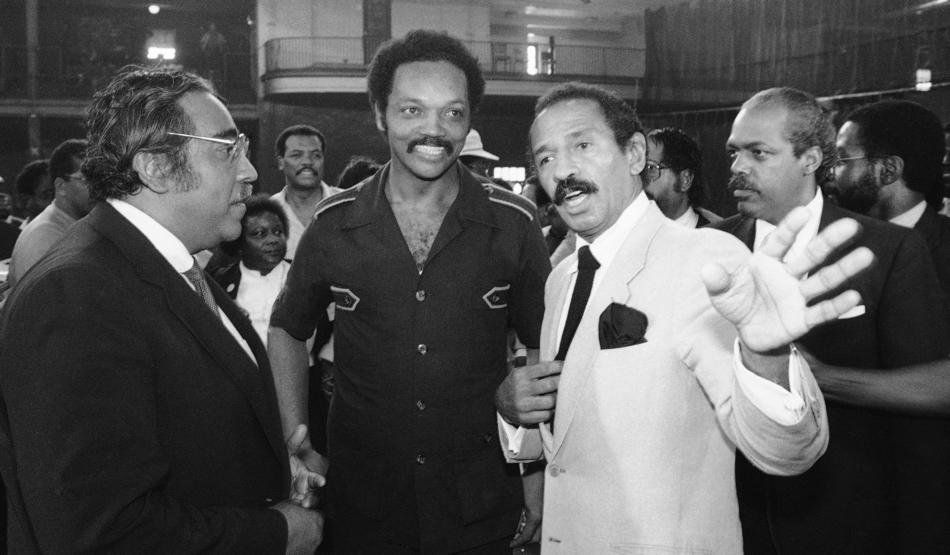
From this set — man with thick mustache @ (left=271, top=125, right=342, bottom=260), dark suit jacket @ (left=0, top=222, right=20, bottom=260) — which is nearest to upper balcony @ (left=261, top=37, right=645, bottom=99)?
man with thick mustache @ (left=271, top=125, right=342, bottom=260)

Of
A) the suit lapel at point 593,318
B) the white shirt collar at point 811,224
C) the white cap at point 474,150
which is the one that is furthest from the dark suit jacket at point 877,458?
the white cap at point 474,150

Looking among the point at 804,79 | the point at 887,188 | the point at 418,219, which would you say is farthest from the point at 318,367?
the point at 804,79

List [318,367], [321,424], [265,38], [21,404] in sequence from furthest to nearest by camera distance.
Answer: [265,38] → [321,424] → [318,367] → [21,404]

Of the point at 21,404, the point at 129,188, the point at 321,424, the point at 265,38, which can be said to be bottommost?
the point at 321,424

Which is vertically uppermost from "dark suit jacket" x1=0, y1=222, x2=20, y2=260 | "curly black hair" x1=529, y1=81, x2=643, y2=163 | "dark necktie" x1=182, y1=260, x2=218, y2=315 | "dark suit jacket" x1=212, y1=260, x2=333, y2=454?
"curly black hair" x1=529, y1=81, x2=643, y2=163

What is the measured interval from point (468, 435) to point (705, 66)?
15.7 meters

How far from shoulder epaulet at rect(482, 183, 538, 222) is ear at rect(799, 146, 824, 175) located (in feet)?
2.68

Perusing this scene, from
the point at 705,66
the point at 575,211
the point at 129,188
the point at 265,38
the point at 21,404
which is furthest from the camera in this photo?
the point at 265,38

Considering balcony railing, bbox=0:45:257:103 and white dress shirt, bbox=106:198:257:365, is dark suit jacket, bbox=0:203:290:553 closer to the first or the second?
white dress shirt, bbox=106:198:257:365

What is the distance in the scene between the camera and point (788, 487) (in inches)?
84.1

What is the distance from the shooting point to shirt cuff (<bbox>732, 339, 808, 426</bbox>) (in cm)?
121

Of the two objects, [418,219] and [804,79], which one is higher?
[804,79]

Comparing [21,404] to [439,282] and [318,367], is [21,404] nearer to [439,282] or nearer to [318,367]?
[439,282]

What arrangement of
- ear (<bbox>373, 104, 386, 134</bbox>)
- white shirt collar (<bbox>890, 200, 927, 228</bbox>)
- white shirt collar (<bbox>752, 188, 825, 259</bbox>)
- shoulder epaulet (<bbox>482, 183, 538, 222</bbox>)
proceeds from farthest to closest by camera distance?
1. white shirt collar (<bbox>890, 200, 927, 228</bbox>)
2. ear (<bbox>373, 104, 386, 134</bbox>)
3. shoulder epaulet (<bbox>482, 183, 538, 222</bbox>)
4. white shirt collar (<bbox>752, 188, 825, 259</bbox>)
